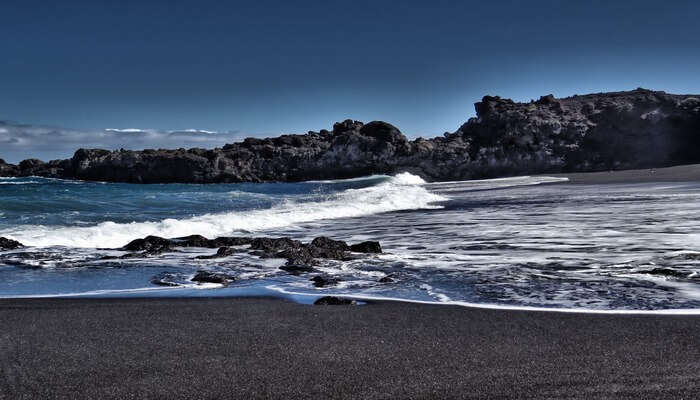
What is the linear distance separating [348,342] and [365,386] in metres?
0.89

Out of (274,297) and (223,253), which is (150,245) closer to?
(223,253)

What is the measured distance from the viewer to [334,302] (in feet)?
17.6

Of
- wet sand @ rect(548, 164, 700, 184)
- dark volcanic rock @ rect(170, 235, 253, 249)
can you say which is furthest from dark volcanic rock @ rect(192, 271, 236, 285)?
wet sand @ rect(548, 164, 700, 184)

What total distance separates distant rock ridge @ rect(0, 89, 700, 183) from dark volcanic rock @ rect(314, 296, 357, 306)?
2338 inches

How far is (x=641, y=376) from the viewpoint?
3.18m

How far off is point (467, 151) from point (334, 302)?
205 feet

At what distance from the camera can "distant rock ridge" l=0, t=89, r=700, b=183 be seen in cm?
6034

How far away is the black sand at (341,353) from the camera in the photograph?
309 centimetres

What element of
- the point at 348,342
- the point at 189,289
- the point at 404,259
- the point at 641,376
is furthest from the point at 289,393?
the point at 404,259

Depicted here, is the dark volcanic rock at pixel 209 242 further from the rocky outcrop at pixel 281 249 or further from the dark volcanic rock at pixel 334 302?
the dark volcanic rock at pixel 334 302

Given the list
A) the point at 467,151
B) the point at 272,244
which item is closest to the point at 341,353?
the point at 272,244

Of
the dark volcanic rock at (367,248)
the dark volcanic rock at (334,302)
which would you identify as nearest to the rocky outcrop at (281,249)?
the dark volcanic rock at (367,248)

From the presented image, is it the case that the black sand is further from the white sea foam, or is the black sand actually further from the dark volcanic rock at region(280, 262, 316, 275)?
the white sea foam

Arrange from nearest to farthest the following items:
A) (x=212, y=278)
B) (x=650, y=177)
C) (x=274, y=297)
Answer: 1. (x=274, y=297)
2. (x=212, y=278)
3. (x=650, y=177)
